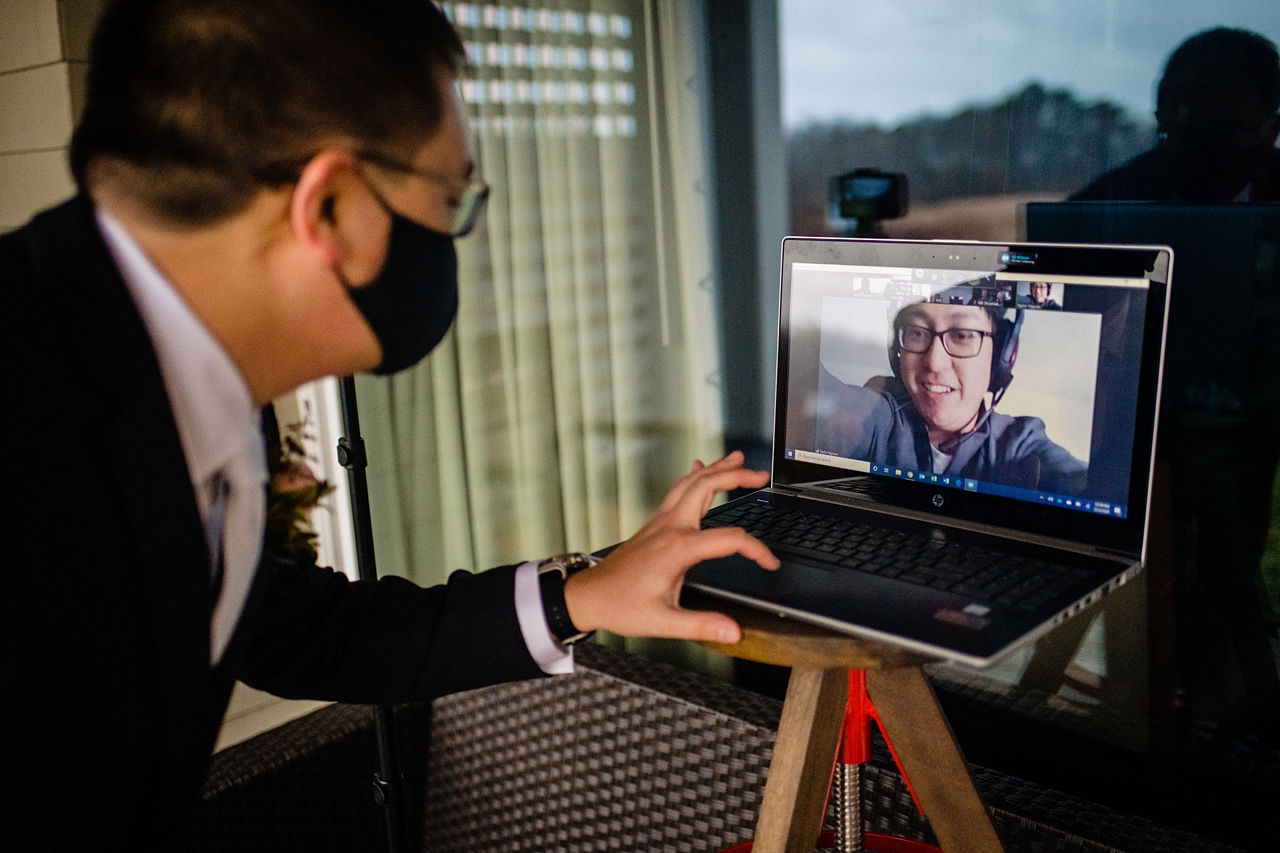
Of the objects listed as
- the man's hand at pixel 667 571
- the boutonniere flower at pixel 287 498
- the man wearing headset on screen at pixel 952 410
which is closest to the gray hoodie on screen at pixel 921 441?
the man wearing headset on screen at pixel 952 410

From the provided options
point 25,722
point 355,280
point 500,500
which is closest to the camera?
point 25,722

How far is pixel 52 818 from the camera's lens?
2.23 ft

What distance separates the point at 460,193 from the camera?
0.84 metres

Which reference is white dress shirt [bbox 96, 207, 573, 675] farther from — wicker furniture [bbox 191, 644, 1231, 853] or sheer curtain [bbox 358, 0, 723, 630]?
sheer curtain [bbox 358, 0, 723, 630]

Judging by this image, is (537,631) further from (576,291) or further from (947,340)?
(576,291)

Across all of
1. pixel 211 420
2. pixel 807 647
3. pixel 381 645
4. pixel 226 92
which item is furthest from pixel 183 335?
pixel 807 647

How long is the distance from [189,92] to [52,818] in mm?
495

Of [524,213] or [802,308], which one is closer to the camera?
[802,308]

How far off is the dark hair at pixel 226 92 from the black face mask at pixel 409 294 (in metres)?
0.10

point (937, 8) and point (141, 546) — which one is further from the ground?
point (937, 8)

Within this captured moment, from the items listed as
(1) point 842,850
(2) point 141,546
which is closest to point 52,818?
(2) point 141,546

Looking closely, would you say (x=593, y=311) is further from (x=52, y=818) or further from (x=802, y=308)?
(x=52, y=818)

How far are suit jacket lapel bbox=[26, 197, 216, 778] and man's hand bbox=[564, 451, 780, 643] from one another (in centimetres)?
34

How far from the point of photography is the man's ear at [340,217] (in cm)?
74
